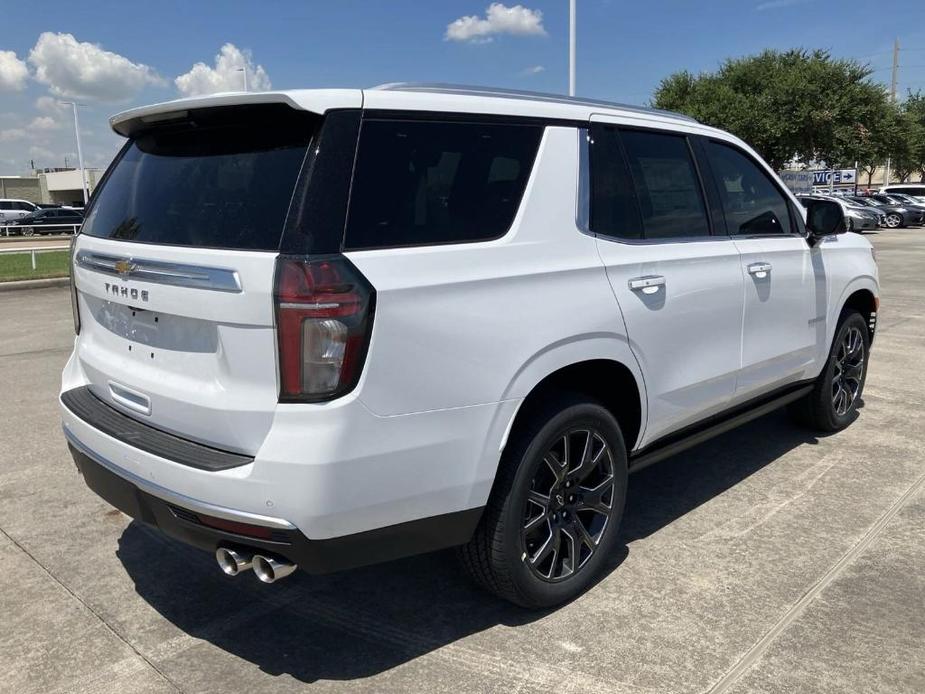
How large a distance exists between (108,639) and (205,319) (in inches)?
53.2

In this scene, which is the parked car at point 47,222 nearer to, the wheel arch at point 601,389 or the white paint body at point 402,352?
the white paint body at point 402,352

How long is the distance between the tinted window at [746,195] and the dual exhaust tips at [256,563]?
8.91ft

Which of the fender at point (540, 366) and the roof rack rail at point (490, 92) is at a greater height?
the roof rack rail at point (490, 92)

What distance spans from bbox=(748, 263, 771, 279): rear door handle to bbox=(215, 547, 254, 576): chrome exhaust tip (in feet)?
9.01

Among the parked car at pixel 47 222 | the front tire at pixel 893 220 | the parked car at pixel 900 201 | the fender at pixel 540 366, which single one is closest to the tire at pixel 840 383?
the fender at pixel 540 366

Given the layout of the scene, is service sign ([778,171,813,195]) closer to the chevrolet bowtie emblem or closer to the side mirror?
the side mirror

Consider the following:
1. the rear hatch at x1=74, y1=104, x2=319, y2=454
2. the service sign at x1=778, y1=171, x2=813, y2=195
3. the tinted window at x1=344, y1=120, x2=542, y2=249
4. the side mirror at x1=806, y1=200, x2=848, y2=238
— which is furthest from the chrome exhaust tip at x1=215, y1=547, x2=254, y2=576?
the service sign at x1=778, y1=171, x2=813, y2=195

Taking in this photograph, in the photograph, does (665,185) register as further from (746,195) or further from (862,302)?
(862,302)

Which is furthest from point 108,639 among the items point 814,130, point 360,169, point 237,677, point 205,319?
point 814,130

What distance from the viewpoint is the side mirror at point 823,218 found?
4461 mm

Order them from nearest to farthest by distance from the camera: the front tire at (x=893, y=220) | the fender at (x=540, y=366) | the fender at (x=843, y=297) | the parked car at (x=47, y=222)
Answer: the fender at (x=540, y=366) < the fender at (x=843, y=297) < the front tire at (x=893, y=220) < the parked car at (x=47, y=222)

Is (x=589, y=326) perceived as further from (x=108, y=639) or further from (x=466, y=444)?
(x=108, y=639)

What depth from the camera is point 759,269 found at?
3.99 m

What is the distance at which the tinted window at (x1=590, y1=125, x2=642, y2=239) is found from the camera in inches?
125
